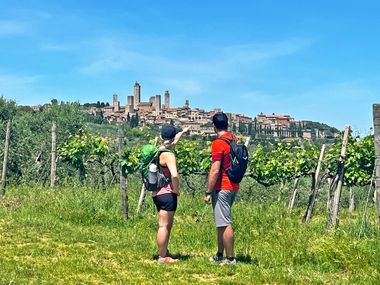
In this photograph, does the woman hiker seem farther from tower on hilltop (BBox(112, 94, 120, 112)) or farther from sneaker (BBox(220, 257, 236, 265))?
tower on hilltop (BBox(112, 94, 120, 112))

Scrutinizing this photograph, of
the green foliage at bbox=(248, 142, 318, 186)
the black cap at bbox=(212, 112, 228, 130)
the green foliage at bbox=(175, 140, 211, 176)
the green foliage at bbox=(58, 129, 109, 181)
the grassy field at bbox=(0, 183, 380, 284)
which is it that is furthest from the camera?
the green foliage at bbox=(58, 129, 109, 181)

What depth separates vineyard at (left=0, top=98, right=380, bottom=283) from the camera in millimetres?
9520

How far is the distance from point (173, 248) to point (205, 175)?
27.9 feet

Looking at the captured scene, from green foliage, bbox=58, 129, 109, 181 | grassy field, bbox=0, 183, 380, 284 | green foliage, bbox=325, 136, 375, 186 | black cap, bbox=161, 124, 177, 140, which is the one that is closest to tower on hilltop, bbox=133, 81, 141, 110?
green foliage, bbox=58, 129, 109, 181

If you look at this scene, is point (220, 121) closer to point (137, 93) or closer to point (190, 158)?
A: point (190, 158)

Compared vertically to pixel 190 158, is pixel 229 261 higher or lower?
lower

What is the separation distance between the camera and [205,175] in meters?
16.5

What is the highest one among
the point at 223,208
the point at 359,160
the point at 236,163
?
the point at 359,160

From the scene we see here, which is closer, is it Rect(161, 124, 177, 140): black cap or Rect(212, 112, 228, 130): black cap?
Rect(212, 112, 228, 130): black cap

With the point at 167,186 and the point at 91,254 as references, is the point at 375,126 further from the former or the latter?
the point at 91,254

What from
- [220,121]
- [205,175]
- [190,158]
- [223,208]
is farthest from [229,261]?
[205,175]

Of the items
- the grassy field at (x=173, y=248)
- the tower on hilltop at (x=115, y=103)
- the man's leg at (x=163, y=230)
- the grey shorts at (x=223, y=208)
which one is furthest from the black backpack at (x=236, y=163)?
the tower on hilltop at (x=115, y=103)

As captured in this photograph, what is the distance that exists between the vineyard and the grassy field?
8 cm

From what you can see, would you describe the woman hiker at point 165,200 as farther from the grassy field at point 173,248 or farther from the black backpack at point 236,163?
the black backpack at point 236,163
